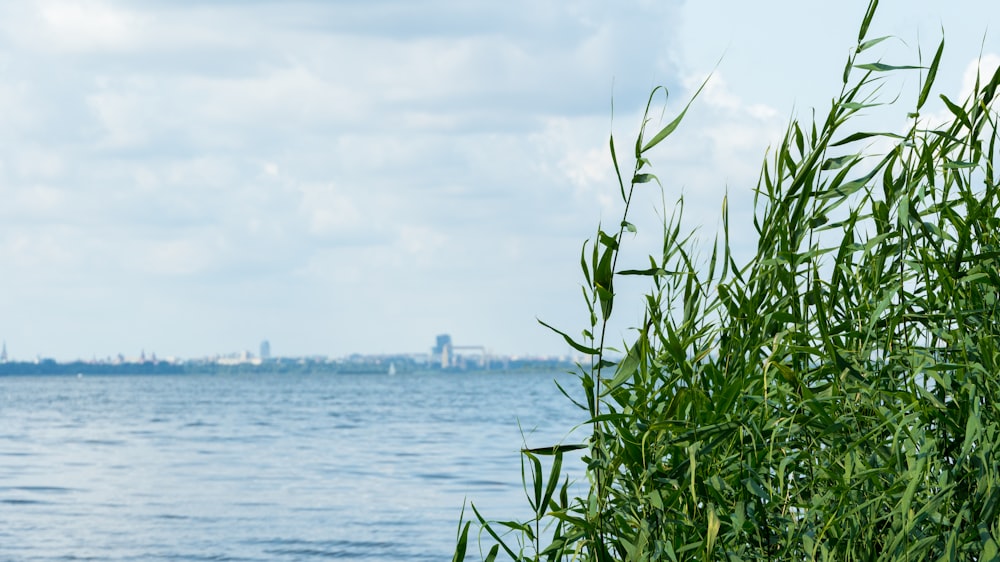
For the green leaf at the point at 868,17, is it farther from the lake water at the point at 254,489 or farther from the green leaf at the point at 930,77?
the lake water at the point at 254,489

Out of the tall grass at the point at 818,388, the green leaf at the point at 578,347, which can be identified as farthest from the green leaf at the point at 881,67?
the green leaf at the point at 578,347

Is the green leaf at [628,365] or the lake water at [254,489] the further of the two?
the lake water at [254,489]

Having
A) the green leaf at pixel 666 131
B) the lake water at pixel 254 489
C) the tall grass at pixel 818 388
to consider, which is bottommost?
the lake water at pixel 254 489

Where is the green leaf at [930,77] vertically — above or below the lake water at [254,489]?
above

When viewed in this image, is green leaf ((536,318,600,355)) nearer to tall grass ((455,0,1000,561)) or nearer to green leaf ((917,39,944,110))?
tall grass ((455,0,1000,561))

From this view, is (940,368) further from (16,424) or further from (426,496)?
(16,424)

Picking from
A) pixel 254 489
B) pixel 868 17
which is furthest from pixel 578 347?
pixel 254 489

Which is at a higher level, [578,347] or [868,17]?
[868,17]

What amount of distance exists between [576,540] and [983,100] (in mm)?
1984

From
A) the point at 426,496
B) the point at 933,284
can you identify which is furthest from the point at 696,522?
the point at 426,496

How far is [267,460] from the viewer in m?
30.8

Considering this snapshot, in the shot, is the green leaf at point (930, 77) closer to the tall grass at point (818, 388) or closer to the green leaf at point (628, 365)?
the tall grass at point (818, 388)

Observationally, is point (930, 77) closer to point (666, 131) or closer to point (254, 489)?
point (666, 131)

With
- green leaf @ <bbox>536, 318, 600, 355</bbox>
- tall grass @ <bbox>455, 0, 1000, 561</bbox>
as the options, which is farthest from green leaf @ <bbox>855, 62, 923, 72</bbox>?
green leaf @ <bbox>536, 318, 600, 355</bbox>
